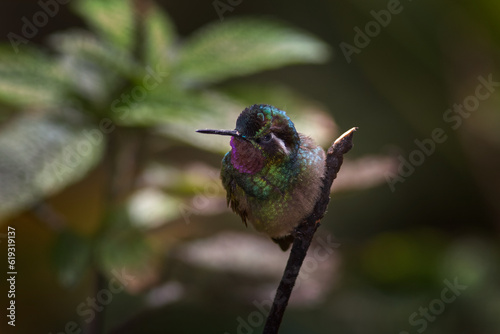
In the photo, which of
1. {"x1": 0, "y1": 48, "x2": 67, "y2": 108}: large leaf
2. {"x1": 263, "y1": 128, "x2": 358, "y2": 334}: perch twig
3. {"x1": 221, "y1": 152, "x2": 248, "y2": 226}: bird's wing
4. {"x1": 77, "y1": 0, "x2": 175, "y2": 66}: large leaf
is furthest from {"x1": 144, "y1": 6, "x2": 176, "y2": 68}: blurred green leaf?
{"x1": 263, "y1": 128, "x2": 358, "y2": 334}: perch twig

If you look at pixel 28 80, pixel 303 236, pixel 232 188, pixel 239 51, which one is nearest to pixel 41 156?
pixel 28 80

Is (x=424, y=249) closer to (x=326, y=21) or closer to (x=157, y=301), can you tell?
(x=157, y=301)

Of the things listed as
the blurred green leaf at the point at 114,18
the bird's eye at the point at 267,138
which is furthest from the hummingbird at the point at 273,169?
the blurred green leaf at the point at 114,18

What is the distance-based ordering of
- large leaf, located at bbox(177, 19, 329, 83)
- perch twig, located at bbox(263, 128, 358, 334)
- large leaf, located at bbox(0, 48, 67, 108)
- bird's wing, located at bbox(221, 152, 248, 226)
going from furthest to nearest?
large leaf, located at bbox(177, 19, 329, 83) < large leaf, located at bbox(0, 48, 67, 108) < bird's wing, located at bbox(221, 152, 248, 226) < perch twig, located at bbox(263, 128, 358, 334)

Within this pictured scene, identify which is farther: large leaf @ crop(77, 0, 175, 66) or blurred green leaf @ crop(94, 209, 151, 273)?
large leaf @ crop(77, 0, 175, 66)

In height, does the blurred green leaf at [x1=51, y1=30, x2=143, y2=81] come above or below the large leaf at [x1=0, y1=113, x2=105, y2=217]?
above

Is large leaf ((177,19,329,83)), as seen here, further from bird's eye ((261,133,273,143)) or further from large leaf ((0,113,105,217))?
bird's eye ((261,133,273,143))

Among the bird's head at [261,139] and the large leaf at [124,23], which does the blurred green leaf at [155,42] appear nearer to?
the large leaf at [124,23]

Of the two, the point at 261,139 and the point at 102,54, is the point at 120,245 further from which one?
the point at 261,139
